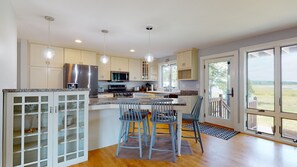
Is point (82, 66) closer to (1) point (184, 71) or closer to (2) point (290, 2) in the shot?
(1) point (184, 71)

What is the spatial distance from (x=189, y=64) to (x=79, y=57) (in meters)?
3.48

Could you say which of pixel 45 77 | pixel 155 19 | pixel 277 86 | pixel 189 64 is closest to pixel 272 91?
pixel 277 86

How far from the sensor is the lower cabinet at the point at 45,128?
176 cm

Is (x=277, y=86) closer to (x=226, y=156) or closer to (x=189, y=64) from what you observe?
(x=226, y=156)

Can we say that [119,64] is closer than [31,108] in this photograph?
No

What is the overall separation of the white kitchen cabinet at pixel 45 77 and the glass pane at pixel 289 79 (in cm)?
558

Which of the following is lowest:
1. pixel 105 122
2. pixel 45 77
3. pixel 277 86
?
pixel 105 122

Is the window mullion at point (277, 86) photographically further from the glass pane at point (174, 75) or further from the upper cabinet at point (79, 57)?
the upper cabinet at point (79, 57)

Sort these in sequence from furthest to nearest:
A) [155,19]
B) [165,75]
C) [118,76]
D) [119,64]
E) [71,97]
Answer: [165,75]
[119,64]
[118,76]
[155,19]
[71,97]

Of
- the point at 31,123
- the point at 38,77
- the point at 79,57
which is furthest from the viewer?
the point at 79,57

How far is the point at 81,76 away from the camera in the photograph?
4.31 m

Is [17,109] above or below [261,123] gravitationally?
above

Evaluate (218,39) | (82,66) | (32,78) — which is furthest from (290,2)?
(32,78)

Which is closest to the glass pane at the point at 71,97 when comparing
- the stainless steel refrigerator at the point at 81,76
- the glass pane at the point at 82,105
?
the glass pane at the point at 82,105
